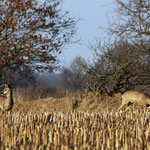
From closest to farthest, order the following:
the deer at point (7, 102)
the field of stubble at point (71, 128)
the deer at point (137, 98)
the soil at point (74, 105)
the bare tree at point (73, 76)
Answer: the field of stubble at point (71, 128) → the deer at point (7, 102) → the deer at point (137, 98) → the soil at point (74, 105) → the bare tree at point (73, 76)

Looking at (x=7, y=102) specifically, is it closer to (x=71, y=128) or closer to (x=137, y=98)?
(x=71, y=128)

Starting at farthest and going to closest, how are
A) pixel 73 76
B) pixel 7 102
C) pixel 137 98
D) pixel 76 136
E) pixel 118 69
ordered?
pixel 73 76
pixel 118 69
pixel 137 98
pixel 7 102
pixel 76 136

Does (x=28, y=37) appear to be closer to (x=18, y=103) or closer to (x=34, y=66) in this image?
(x=34, y=66)

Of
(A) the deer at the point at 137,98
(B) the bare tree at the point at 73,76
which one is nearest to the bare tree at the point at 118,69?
(A) the deer at the point at 137,98

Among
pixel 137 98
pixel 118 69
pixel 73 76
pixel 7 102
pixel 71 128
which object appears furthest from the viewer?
pixel 73 76

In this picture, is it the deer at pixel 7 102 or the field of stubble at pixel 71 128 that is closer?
the field of stubble at pixel 71 128

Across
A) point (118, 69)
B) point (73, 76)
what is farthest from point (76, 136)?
point (73, 76)

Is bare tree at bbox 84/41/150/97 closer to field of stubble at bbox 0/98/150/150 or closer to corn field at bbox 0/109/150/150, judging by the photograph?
field of stubble at bbox 0/98/150/150

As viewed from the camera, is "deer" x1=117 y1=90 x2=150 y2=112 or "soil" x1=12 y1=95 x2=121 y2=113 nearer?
"deer" x1=117 y1=90 x2=150 y2=112

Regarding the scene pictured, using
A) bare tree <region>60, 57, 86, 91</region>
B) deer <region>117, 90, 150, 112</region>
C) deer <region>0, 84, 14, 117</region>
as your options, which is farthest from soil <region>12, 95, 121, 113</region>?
bare tree <region>60, 57, 86, 91</region>

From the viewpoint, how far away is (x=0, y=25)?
641 inches

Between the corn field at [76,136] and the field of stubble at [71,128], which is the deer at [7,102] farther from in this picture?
the corn field at [76,136]

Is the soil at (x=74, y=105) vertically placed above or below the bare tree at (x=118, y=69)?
below

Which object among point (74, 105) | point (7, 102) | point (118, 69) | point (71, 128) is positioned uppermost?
point (118, 69)
